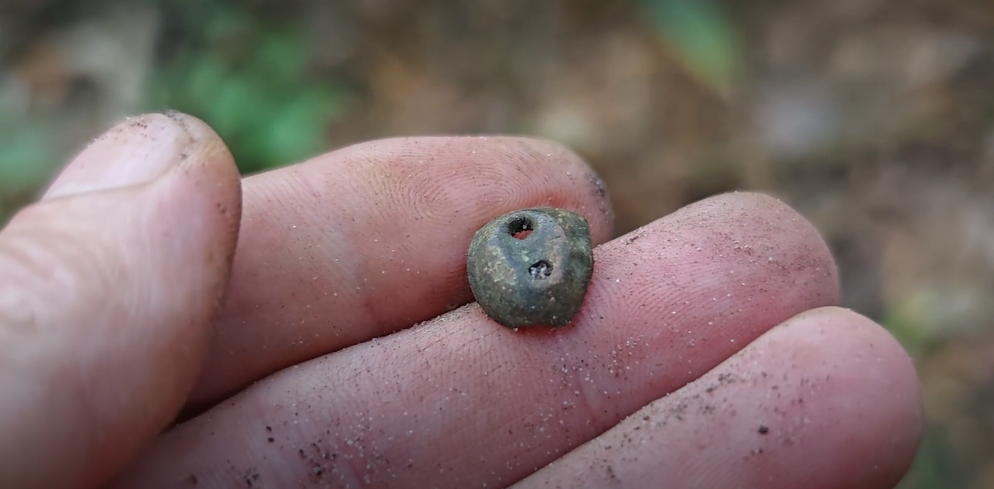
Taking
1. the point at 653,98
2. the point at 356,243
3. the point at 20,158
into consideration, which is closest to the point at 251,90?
the point at 20,158

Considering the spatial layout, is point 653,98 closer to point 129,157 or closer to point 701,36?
point 701,36

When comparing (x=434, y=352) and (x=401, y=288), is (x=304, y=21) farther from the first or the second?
(x=434, y=352)

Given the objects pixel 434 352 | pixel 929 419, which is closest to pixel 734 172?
pixel 929 419

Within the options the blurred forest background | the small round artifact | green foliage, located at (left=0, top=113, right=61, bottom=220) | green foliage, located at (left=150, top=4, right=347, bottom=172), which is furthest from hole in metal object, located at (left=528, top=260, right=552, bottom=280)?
green foliage, located at (left=0, top=113, right=61, bottom=220)

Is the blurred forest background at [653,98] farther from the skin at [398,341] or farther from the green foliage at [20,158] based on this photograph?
the skin at [398,341]

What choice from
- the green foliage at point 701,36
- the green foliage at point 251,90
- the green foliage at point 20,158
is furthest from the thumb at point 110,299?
the green foliage at point 701,36

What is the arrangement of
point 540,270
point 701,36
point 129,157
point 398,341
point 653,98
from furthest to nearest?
point 653,98
point 701,36
point 398,341
point 540,270
point 129,157

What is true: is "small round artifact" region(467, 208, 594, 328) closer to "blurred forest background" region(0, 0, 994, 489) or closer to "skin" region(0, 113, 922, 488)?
"skin" region(0, 113, 922, 488)
